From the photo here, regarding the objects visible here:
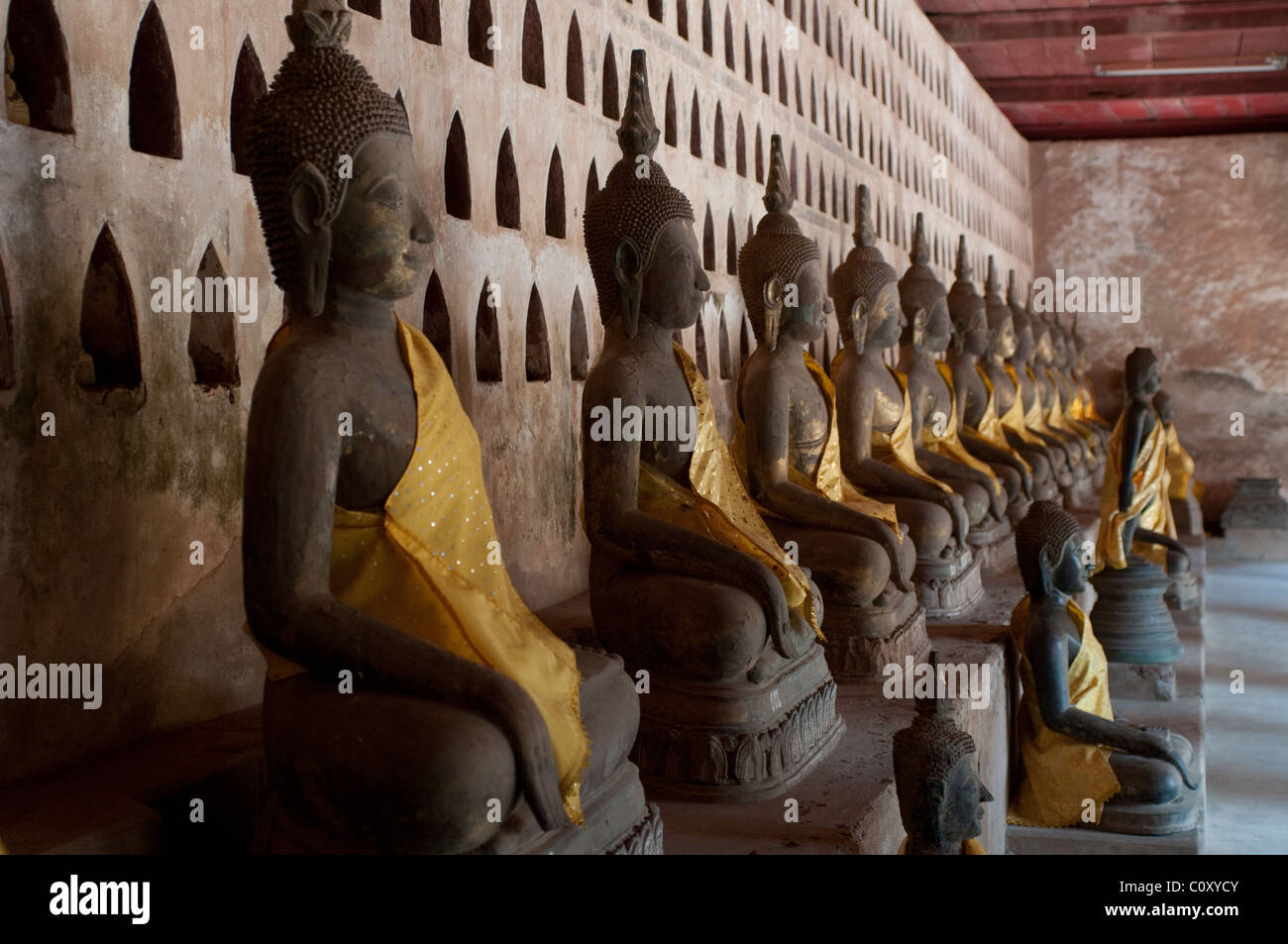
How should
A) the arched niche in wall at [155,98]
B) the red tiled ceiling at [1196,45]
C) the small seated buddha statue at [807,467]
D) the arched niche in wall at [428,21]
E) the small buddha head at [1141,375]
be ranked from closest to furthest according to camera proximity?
the arched niche in wall at [155,98], the arched niche in wall at [428,21], the small seated buddha statue at [807,467], the small buddha head at [1141,375], the red tiled ceiling at [1196,45]

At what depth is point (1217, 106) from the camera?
1446cm

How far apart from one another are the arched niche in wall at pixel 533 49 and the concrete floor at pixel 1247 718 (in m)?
3.98

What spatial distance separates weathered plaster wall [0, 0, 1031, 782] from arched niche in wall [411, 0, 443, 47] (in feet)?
0.08

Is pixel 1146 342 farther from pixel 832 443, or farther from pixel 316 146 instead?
pixel 316 146

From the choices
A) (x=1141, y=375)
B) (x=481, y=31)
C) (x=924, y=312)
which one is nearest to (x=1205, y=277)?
(x=1141, y=375)

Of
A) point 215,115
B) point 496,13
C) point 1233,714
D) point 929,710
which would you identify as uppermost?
point 496,13

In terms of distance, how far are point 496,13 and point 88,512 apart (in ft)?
7.77

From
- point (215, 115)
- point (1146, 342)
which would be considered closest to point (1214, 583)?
point (1146, 342)

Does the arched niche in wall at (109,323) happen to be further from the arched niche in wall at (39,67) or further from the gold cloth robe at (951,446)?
the gold cloth robe at (951,446)

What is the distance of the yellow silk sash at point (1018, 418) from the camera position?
28.4ft

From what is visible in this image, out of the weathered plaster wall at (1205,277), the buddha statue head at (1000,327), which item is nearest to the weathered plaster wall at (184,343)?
the buddha statue head at (1000,327)

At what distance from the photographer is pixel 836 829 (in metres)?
3.20

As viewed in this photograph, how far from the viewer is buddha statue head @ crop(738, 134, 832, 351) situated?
4664 mm

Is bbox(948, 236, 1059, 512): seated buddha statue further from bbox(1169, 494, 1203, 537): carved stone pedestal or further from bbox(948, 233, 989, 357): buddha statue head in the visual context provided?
bbox(1169, 494, 1203, 537): carved stone pedestal
